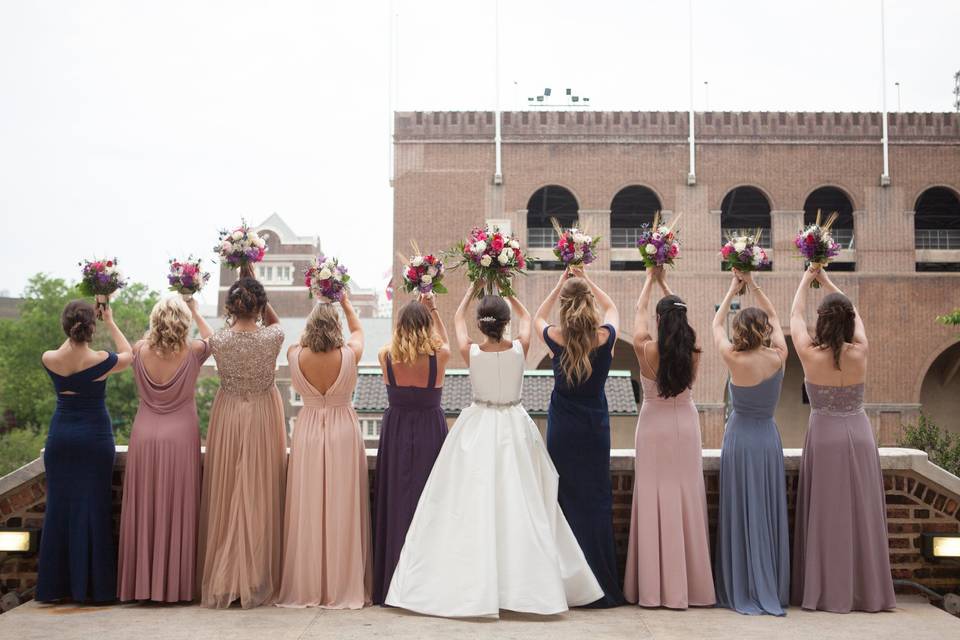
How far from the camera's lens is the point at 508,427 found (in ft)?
20.3

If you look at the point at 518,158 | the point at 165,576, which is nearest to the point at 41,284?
the point at 518,158

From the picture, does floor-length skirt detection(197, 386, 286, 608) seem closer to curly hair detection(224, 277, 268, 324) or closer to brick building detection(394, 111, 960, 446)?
curly hair detection(224, 277, 268, 324)

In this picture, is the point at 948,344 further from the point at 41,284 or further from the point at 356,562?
the point at 41,284

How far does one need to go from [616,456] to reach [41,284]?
4743 cm

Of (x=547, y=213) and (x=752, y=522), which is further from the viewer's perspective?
(x=547, y=213)

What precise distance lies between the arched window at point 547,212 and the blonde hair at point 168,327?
77.8 ft

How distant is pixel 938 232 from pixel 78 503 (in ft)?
100

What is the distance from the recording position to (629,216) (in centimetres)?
3209

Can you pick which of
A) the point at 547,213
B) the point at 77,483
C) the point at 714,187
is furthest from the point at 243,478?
the point at 547,213

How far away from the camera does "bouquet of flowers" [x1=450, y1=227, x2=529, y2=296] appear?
662 cm

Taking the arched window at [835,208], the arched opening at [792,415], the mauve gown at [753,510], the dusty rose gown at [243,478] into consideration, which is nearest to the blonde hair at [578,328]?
the mauve gown at [753,510]

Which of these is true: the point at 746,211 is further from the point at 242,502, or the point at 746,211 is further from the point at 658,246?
the point at 242,502

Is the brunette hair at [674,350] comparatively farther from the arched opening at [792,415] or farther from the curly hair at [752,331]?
the arched opening at [792,415]

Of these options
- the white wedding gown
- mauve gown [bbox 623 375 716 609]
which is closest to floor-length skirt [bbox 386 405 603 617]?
the white wedding gown
